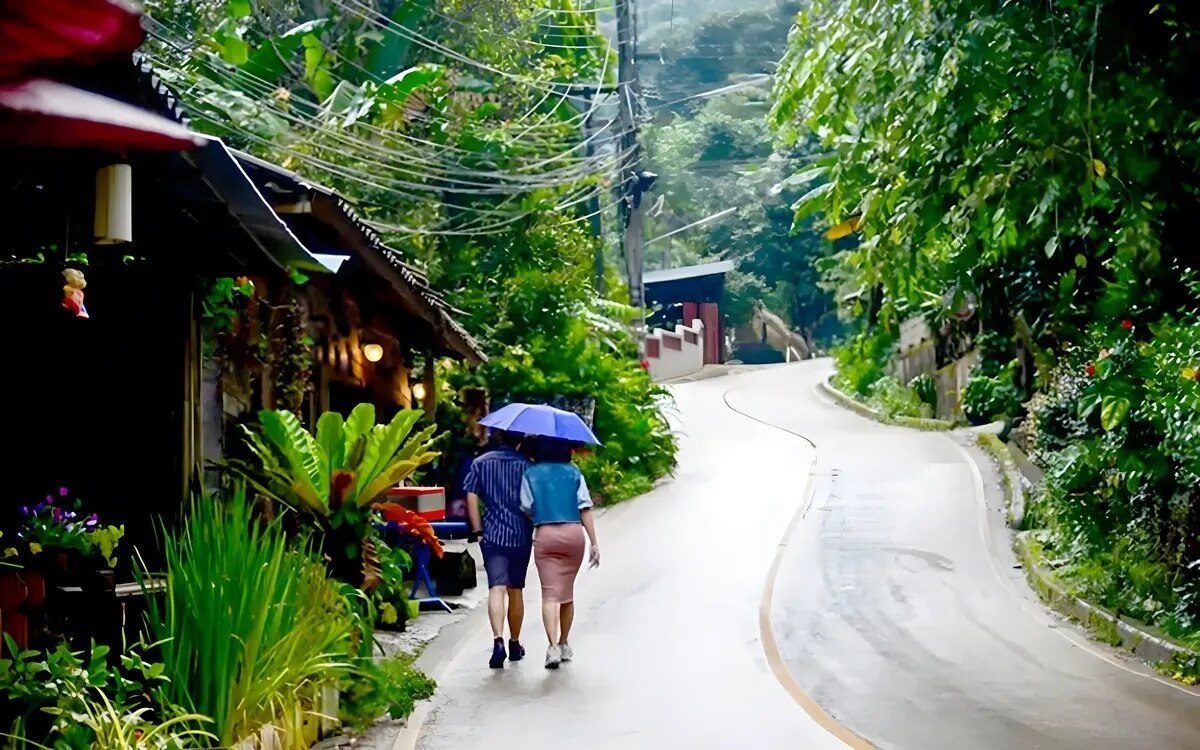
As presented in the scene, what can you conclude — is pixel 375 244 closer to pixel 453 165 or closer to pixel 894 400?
pixel 453 165

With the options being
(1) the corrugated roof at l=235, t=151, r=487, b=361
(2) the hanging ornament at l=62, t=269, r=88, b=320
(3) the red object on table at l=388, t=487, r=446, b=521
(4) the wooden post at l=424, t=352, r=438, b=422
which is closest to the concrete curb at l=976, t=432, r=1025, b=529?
(1) the corrugated roof at l=235, t=151, r=487, b=361

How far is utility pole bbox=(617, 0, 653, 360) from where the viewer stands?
28.6 meters

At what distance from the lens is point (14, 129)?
13.1ft

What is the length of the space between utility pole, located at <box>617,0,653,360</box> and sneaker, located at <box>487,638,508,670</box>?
57.6 feet

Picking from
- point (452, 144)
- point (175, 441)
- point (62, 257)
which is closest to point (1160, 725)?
point (175, 441)

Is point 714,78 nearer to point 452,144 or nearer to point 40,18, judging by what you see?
point 452,144

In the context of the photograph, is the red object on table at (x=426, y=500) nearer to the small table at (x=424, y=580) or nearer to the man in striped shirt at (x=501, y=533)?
the small table at (x=424, y=580)

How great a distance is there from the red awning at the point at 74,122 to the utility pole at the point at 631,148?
23007mm

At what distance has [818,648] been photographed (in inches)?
471

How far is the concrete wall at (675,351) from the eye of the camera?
162ft

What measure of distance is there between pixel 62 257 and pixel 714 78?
5643cm

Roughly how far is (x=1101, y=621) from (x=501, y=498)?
5904mm

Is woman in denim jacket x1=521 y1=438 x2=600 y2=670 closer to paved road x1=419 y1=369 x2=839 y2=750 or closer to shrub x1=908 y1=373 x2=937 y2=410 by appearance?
paved road x1=419 y1=369 x2=839 y2=750

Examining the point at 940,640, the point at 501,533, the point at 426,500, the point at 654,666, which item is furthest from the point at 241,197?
the point at 426,500
